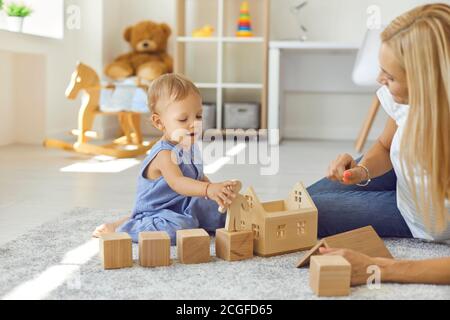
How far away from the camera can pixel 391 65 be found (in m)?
1.06

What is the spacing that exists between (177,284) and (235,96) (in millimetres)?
3019

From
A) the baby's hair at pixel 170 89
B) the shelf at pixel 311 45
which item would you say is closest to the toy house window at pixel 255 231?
the baby's hair at pixel 170 89

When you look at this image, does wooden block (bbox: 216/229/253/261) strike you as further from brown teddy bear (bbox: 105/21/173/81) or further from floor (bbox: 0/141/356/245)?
brown teddy bear (bbox: 105/21/173/81)

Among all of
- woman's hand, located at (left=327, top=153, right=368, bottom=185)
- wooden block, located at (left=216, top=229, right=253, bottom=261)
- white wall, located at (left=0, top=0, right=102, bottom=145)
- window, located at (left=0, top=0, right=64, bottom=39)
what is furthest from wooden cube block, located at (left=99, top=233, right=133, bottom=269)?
window, located at (left=0, top=0, right=64, bottom=39)

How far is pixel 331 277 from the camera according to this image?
3.44 feet

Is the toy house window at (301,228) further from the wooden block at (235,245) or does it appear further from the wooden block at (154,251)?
the wooden block at (154,251)

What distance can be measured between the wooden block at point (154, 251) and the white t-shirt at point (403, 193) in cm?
50

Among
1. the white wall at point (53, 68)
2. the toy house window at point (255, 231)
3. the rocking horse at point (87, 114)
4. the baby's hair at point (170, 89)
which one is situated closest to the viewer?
the toy house window at point (255, 231)

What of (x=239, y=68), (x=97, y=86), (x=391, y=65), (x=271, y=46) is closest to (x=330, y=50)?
(x=271, y=46)

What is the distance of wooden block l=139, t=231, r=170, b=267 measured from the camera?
122 cm

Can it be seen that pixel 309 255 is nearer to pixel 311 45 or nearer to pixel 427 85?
pixel 427 85

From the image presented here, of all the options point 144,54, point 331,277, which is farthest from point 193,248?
point 144,54

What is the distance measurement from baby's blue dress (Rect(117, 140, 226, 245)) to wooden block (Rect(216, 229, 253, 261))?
18 centimetres

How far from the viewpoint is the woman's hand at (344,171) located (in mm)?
1351
